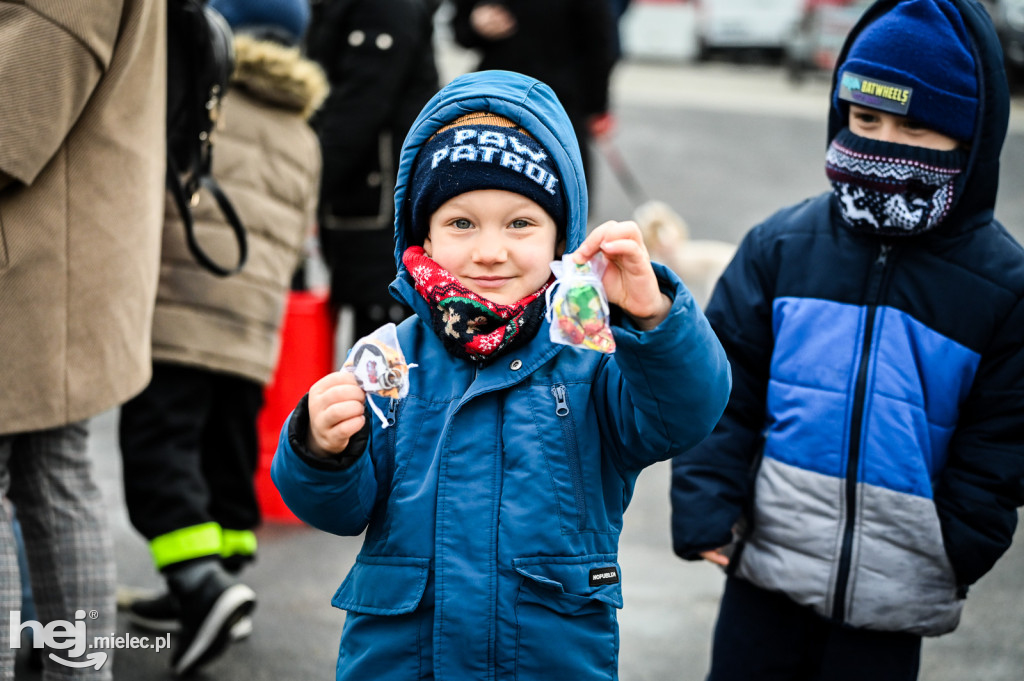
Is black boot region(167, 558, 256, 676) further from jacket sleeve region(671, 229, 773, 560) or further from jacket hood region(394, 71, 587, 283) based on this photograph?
jacket hood region(394, 71, 587, 283)

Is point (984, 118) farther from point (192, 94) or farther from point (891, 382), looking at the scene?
point (192, 94)

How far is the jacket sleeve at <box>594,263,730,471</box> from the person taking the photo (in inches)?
73.1

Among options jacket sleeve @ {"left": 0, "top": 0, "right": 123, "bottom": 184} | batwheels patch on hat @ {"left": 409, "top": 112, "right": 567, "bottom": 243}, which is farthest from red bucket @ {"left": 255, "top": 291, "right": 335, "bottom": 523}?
Answer: batwheels patch on hat @ {"left": 409, "top": 112, "right": 567, "bottom": 243}

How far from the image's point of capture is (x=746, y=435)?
272 centimetres

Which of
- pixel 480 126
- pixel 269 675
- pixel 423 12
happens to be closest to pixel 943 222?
pixel 480 126

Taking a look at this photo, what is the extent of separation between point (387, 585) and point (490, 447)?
306 mm

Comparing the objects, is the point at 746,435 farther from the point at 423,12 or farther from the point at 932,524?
the point at 423,12

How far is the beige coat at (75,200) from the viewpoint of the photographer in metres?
2.62

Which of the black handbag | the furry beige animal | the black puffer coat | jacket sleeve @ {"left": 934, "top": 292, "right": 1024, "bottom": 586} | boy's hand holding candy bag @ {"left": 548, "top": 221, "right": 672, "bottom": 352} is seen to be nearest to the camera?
boy's hand holding candy bag @ {"left": 548, "top": 221, "right": 672, "bottom": 352}

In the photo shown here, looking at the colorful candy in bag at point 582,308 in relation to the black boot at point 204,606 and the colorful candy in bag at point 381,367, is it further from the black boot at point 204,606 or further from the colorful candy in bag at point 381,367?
the black boot at point 204,606

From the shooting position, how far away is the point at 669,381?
1.89 meters

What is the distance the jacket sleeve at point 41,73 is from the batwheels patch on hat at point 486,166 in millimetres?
1006

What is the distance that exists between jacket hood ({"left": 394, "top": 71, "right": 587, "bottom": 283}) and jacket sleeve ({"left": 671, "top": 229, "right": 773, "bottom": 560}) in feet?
2.23

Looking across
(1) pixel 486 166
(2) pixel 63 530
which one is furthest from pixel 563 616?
(2) pixel 63 530
